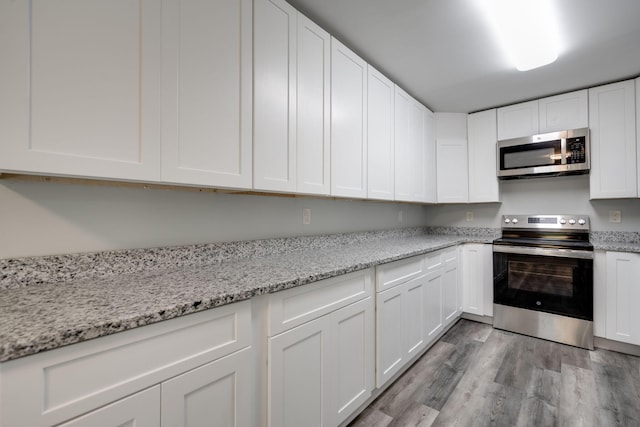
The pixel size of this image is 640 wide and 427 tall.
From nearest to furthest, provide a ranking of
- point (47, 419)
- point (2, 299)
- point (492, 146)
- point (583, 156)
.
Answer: point (47, 419) < point (2, 299) < point (583, 156) < point (492, 146)

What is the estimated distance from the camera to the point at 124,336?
2.41ft

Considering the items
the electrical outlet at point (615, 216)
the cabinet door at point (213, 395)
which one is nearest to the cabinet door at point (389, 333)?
the cabinet door at point (213, 395)

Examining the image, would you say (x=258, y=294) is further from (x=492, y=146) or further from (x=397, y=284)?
(x=492, y=146)

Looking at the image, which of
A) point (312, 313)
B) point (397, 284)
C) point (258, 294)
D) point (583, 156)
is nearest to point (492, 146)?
point (583, 156)

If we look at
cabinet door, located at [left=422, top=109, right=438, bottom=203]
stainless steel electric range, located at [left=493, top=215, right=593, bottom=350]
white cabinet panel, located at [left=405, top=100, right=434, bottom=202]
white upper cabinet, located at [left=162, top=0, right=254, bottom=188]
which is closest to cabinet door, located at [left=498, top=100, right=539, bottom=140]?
cabinet door, located at [left=422, top=109, right=438, bottom=203]

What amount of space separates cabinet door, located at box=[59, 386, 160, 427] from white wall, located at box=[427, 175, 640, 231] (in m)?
3.60

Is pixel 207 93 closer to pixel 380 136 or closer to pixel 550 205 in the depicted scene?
pixel 380 136

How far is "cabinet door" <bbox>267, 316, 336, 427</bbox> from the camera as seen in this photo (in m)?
1.10

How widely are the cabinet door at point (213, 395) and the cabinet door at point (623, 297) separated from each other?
117 inches

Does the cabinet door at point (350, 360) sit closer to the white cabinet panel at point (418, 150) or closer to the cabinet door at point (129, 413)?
the cabinet door at point (129, 413)

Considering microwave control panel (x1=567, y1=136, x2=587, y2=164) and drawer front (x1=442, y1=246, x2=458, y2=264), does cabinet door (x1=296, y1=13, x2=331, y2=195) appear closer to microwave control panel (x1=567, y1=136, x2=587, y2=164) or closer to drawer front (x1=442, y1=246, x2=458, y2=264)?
drawer front (x1=442, y1=246, x2=458, y2=264)

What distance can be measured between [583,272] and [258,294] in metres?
2.75

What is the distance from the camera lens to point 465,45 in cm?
193

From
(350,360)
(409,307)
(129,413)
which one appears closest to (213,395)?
(129,413)
